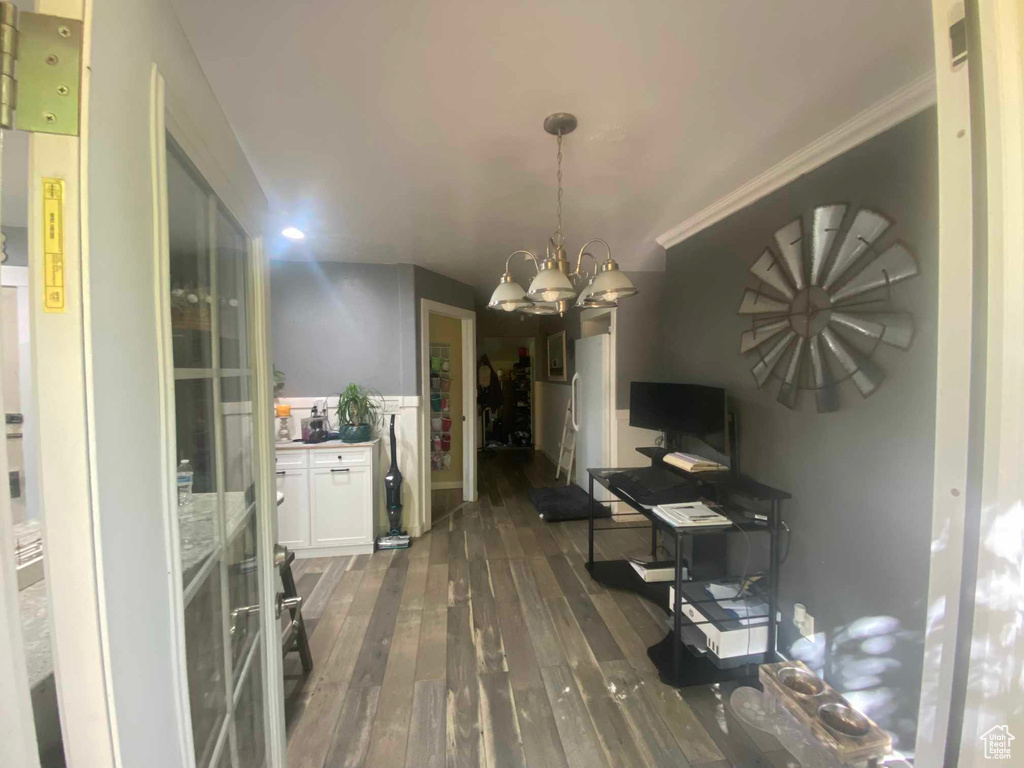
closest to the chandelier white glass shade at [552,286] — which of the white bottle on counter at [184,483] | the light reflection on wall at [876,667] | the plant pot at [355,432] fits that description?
the white bottle on counter at [184,483]

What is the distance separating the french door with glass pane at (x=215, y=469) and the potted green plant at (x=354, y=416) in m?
2.13

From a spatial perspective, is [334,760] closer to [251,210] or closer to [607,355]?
[251,210]

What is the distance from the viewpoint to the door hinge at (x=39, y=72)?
358mm

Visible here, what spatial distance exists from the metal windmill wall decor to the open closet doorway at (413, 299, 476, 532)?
2677mm

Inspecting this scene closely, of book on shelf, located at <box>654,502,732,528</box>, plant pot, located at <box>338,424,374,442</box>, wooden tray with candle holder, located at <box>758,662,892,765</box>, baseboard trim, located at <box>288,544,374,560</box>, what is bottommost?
baseboard trim, located at <box>288,544,374,560</box>

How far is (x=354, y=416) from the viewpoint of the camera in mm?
3119

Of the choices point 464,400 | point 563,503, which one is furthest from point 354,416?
point 563,503

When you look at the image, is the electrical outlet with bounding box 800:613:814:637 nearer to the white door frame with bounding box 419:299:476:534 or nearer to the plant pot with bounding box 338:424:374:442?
the white door frame with bounding box 419:299:476:534

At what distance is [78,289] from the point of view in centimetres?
37

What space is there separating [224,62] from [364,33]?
1.51 ft

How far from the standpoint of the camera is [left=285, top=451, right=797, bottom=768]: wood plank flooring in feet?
4.82

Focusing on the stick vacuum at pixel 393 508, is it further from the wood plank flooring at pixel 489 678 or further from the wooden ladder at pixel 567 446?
the wooden ladder at pixel 567 446

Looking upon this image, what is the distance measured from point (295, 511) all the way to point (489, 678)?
1.95m

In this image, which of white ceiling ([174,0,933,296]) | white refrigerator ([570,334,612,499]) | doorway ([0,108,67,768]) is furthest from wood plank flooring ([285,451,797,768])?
white ceiling ([174,0,933,296])
